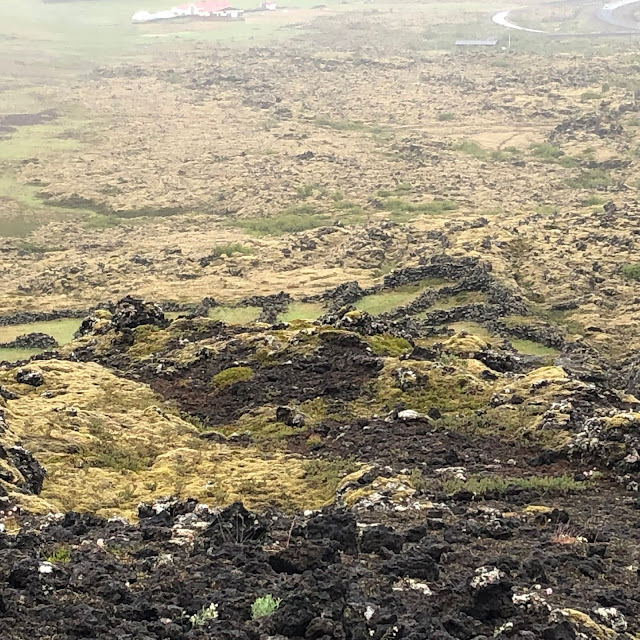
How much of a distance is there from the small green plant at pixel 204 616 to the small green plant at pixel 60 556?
2096 mm

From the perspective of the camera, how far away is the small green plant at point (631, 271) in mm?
35312

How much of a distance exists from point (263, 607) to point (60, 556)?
2.87 m

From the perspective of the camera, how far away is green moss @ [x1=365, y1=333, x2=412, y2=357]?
22297 millimetres

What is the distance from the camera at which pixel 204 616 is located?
8.51 m

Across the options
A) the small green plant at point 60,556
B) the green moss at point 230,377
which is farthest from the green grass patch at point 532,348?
the small green plant at point 60,556

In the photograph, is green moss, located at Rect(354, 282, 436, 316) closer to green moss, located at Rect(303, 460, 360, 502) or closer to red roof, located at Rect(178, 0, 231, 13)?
green moss, located at Rect(303, 460, 360, 502)

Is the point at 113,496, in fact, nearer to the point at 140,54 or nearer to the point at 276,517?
the point at 276,517

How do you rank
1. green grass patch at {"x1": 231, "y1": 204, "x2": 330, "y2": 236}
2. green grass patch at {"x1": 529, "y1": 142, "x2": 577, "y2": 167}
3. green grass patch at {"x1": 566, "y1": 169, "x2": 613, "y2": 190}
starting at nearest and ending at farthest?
green grass patch at {"x1": 231, "y1": 204, "x2": 330, "y2": 236}
green grass patch at {"x1": 566, "y1": 169, "x2": 613, "y2": 190}
green grass patch at {"x1": 529, "y1": 142, "x2": 577, "y2": 167}

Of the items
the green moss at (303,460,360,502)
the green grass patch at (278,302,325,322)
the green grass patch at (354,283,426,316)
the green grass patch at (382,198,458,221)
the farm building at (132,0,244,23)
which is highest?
the farm building at (132,0,244,23)

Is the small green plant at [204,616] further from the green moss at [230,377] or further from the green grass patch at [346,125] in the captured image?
the green grass patch at [346,125]

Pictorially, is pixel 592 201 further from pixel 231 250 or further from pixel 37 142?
pixel 37 142

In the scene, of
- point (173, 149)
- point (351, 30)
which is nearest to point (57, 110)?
point (173, 149)

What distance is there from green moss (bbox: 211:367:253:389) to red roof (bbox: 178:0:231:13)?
113925 millimetres

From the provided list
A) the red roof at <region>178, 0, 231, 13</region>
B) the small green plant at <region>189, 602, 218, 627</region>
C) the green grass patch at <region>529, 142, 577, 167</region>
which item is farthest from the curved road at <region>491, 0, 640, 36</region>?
the small green plant at <region>189, 602, 218, 627</region>
